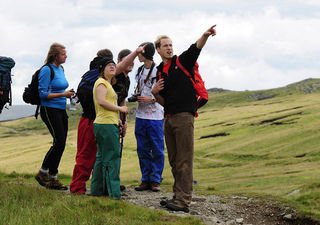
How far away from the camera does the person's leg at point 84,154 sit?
12453 millimetres

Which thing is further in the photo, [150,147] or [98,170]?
[150,147]

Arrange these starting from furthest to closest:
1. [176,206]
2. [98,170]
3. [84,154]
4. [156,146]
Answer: [156,146] < [84,154] < [98,170] < [176,206]

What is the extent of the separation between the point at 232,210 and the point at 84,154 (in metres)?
3.70

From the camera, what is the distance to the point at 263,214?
12.5 m

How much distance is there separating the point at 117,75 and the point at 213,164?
3590cm

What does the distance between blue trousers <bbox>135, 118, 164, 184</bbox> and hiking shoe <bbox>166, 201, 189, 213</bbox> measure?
2.85 m

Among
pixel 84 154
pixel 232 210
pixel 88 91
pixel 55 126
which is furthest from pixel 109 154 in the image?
pixel 232 210

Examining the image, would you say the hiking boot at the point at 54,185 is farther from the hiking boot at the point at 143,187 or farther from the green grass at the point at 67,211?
the hiking boot at the point at 143,187

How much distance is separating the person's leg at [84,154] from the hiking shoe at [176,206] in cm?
241

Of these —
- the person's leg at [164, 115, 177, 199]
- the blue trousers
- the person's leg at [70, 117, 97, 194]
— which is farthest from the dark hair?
the blue trousers

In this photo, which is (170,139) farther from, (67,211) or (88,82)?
(67,211)

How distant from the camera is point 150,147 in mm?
14219

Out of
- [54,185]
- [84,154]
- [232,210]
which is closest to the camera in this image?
[232,210]

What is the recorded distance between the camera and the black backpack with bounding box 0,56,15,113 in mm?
12516
